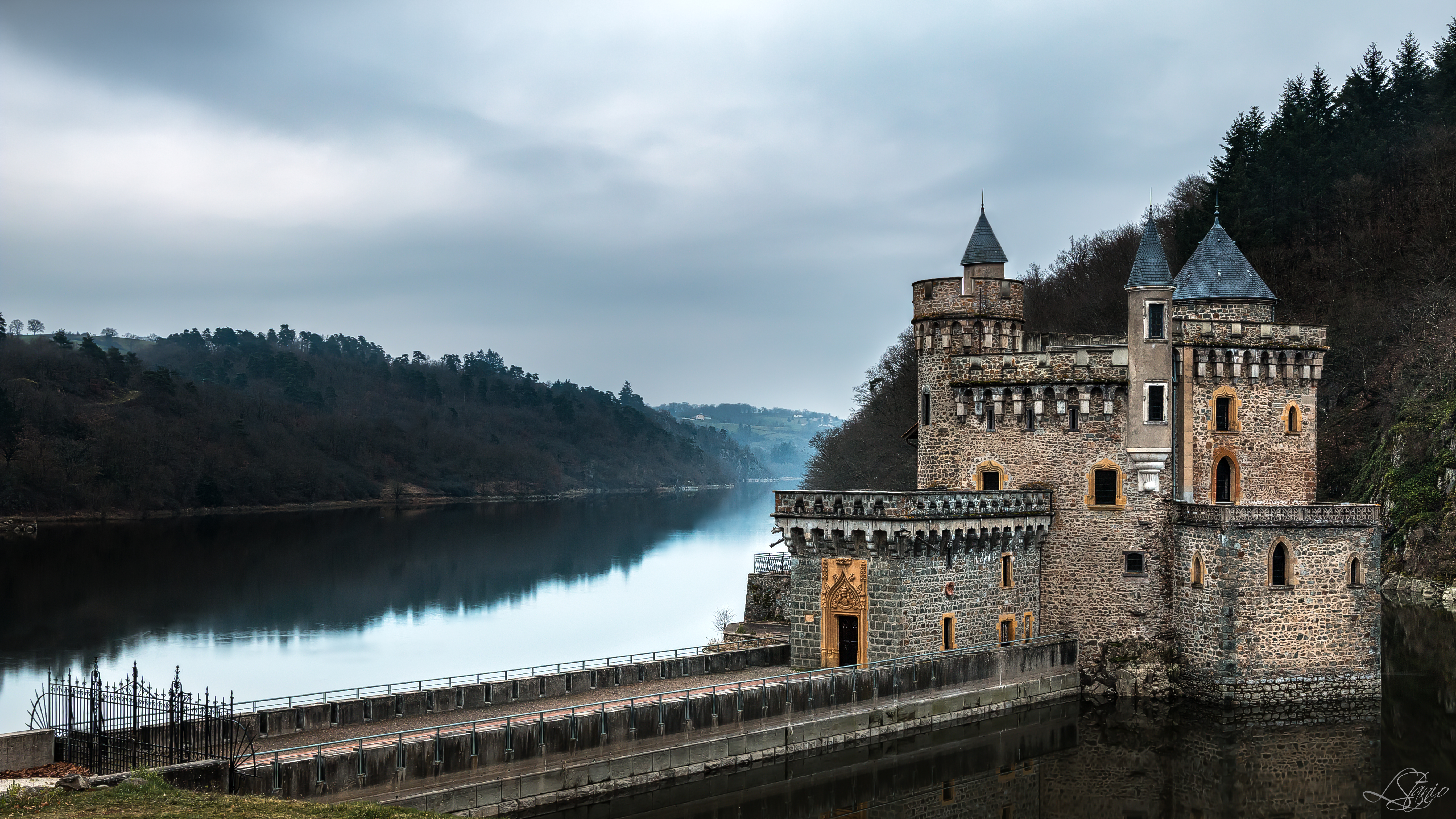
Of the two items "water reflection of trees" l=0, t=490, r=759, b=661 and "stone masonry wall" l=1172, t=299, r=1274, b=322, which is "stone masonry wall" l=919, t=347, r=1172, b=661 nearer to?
"stone masonry wall" l=1172, t=299, r=1274, b=322

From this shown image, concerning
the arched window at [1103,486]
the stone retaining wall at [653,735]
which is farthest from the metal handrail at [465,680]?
the arched window at [1103,486]

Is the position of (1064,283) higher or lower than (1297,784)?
higher

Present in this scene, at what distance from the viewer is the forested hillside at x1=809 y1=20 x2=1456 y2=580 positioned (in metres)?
59.9

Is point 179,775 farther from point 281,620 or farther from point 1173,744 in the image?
point 281,620

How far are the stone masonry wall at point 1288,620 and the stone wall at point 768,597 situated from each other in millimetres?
14201

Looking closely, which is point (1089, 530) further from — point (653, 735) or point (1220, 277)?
point (653, 735)

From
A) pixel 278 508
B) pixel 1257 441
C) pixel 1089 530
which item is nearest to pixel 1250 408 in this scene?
pixel 1257 441

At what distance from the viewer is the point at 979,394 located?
39969mm

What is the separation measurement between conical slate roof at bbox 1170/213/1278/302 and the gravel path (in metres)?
18.1

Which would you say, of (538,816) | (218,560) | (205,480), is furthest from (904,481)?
(205,480)

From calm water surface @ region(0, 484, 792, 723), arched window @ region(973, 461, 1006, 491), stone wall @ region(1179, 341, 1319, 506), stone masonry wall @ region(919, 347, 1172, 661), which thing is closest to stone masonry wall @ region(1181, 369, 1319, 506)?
stone wall @ region(1179, 341, 1319, 506)

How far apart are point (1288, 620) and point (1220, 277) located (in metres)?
11.3

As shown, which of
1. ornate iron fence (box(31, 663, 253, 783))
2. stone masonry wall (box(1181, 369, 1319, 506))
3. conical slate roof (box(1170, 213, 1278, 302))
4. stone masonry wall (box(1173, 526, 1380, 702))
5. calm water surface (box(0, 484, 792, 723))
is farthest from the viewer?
calm water surface (box(0, 484, 792, 723))

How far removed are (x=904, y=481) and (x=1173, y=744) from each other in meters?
40.8
